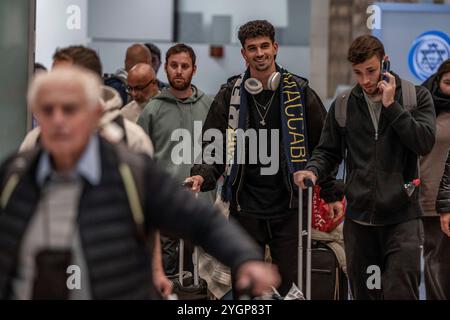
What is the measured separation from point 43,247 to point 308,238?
3.38 m

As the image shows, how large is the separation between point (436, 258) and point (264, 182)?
6.11 feet

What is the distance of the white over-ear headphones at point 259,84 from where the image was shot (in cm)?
673

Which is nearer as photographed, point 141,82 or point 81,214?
point 81,214

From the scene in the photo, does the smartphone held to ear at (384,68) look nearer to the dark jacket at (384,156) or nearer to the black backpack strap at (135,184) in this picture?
the dark jacket at (384,156)

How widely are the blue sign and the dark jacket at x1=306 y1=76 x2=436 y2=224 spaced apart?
3.78 m

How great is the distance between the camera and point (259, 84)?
676 cm

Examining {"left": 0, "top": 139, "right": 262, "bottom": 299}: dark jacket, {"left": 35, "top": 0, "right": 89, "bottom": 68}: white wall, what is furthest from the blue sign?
{"left": 0, "top": 139, "right": 262, "bottom": 299}: dark jacket

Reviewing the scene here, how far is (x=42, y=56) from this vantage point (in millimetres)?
8805

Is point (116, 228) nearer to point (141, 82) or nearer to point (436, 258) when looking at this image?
point (436, 258)

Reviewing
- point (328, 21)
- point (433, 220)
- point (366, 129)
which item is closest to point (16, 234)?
point (366, 129)

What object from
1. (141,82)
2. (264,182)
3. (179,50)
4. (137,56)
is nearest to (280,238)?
(264,182)

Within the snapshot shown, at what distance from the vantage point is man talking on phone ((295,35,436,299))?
624 cm

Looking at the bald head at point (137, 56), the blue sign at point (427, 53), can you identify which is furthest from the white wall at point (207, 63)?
the blue sign at point (427, 53)
